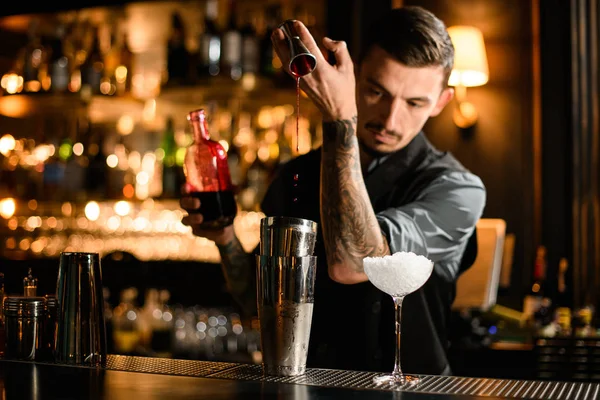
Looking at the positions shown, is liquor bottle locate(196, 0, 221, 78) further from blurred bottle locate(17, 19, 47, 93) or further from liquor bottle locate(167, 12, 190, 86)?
blurred bottle locate(17, 19, 47, 93)

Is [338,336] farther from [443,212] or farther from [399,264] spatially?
[399,264]

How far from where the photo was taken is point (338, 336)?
1.97 meters

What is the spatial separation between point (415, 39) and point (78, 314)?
984mm

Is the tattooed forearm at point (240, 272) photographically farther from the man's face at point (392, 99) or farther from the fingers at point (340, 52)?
the fingers at point (340, 52)

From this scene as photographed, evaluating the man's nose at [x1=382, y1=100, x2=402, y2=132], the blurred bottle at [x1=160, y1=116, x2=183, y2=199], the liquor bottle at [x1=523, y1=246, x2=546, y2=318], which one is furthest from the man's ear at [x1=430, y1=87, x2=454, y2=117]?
the blurred bottle at [x1=160, y1=116, x2=183, y2=199]

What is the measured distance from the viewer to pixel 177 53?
3895 mm

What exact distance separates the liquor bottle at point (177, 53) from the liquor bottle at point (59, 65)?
20.5 inches

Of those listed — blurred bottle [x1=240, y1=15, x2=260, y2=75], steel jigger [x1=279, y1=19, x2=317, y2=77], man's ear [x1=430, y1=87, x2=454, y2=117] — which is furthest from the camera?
blurred bottle [x1=240, y1=15, x2=260, y2=75]

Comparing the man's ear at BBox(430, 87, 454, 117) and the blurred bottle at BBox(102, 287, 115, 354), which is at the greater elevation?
the man's ear at BBox(430, 87, 454, 117)

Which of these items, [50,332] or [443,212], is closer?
[50,332]

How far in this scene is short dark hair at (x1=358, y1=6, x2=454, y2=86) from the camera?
76.7 inches

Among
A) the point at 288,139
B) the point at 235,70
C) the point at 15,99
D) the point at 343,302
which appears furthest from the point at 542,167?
the point at 15,99

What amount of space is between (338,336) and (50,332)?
0.68 meters

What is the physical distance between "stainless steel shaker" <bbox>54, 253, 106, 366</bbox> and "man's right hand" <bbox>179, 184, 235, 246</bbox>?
1.14 feet
